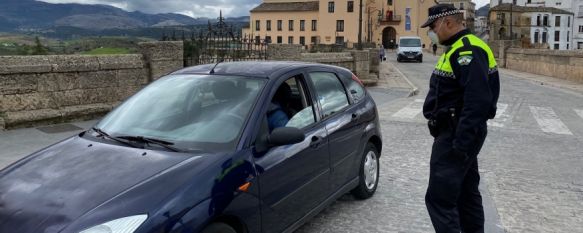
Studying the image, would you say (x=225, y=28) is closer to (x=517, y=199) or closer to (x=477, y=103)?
(x=517, y=199)

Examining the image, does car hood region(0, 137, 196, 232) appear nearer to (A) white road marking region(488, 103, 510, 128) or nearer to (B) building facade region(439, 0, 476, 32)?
(B) building facade region(439, 0, 476, 32)

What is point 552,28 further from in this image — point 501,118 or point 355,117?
point 355,117

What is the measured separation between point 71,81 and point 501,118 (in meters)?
9.41

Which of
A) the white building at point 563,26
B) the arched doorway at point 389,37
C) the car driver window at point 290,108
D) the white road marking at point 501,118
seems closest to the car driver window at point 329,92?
the car driver window at point 290,108

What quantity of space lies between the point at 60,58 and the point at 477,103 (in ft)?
26.4

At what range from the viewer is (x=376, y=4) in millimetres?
86500

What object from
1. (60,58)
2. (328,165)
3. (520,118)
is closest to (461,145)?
(328,165)

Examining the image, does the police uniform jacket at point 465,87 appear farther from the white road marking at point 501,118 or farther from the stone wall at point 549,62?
the stone wall at point 549,62

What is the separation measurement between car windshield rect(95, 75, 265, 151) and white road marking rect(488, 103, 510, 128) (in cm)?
824

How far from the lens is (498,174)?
6.43 metres

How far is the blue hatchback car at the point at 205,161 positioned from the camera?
2555mm

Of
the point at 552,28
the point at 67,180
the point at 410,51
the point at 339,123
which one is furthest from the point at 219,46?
the point at 552,28

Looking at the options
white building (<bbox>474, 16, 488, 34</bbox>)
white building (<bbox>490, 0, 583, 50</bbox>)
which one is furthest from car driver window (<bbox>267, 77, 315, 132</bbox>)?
white building (<bbox>490, 0, 583, 50</bbox>)

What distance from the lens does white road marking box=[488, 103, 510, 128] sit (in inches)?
419
